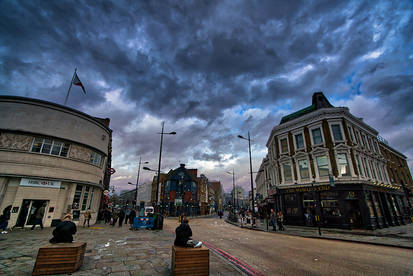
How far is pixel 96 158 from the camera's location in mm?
21422

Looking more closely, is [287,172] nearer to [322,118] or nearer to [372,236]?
[322,118]

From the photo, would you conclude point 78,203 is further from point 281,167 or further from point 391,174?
point 391,174

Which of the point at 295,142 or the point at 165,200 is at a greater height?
the point at 295,142

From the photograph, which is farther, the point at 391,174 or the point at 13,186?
the point at 391,174

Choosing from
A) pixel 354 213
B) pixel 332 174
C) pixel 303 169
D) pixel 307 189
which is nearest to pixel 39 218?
pixel 307 189

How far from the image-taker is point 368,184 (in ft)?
62.0

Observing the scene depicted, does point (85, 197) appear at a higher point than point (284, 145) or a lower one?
lower

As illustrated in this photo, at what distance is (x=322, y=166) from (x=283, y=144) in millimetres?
5704

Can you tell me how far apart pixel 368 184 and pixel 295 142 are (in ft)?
26.9

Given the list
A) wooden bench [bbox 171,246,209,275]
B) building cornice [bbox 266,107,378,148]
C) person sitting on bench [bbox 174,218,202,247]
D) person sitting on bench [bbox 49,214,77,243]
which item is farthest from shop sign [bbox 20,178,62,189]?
building cornice [bbox 266,107,378,148]

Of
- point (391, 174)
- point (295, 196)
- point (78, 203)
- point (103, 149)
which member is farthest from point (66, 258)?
point (391, 174)

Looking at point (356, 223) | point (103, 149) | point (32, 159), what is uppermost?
point (103, 149)

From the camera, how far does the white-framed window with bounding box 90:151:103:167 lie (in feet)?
67.6

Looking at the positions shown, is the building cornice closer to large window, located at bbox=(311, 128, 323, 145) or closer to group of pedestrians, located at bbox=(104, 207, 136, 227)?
large window, located at bbox=(311, 128, 323, 145)
